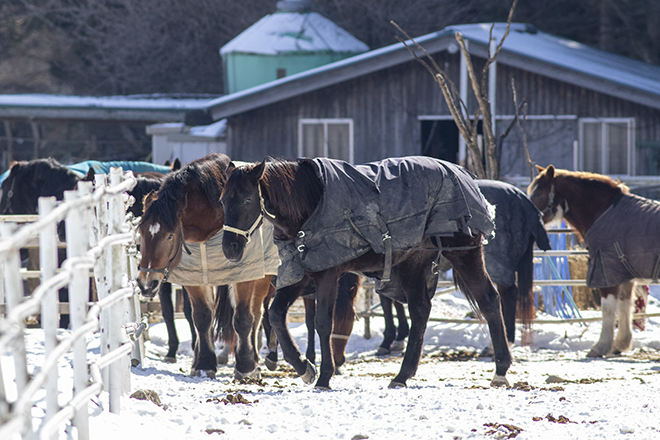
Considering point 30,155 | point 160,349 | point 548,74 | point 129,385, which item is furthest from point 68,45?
point 129,385

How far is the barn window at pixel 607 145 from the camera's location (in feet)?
51.0

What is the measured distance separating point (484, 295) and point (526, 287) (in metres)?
2.16

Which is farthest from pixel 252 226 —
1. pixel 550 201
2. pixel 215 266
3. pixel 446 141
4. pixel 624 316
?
pixel 446 141

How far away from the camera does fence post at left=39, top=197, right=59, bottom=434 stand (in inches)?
104

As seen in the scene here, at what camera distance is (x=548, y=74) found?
49.0 feet

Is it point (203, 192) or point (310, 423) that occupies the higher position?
point (203, 192)

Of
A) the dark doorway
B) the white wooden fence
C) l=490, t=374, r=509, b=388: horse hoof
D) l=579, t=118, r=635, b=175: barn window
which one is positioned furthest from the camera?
the dark doorway

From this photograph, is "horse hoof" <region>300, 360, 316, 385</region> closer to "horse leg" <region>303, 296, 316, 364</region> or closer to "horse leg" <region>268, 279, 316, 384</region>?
"horse leg" <region>268, 279, 316, 384</region>

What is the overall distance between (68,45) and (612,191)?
25.8 metres

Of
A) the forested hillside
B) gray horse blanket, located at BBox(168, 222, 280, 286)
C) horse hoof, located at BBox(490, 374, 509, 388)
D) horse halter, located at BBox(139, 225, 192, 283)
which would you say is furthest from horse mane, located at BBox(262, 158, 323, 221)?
the forested hillside

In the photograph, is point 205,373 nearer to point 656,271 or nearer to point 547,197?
point 547,197

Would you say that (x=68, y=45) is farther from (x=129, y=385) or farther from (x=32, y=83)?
(x=129, y=385)

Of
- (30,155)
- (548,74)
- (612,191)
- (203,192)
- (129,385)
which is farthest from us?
(30,155)

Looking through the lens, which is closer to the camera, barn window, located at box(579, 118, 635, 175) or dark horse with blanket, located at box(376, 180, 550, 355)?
dark horse with blanket, located at box(376, 180, 550, 355)
